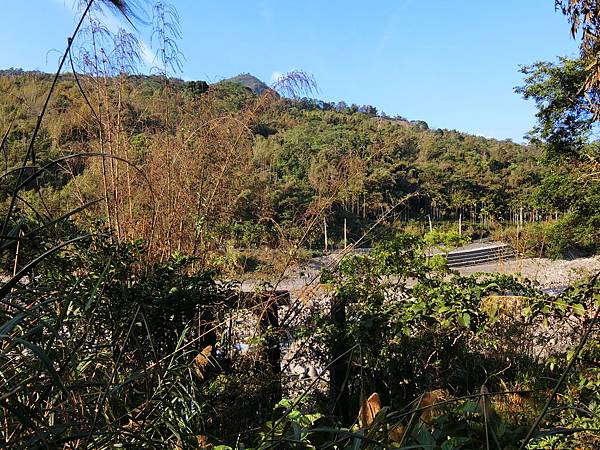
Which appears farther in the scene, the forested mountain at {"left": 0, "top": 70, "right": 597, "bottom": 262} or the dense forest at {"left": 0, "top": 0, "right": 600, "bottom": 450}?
the forested mountain at {"left": 0, "top": 70, "right": 597, "bottom": 262}

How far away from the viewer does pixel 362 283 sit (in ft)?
9.94

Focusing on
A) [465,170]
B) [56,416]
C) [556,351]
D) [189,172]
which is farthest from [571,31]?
[465,170]

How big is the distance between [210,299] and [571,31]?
5.00 meters

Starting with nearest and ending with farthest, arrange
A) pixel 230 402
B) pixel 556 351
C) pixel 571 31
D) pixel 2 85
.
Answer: pixel 230 402
pixel 556 351
pixel 571 31
pixel 2 85

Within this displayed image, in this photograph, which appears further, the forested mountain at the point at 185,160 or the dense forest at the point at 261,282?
the forested mountain at the point at 185,160

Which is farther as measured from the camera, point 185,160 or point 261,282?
point 185,160

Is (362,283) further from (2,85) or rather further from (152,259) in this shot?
(2,85)

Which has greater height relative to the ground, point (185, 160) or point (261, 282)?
point (185, 160)

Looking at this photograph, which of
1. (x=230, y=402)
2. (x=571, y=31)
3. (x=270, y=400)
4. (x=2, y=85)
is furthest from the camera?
(x=2, y=85)

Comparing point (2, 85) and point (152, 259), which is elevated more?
point (2, 85)

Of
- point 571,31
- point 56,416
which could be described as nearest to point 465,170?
point 571,31

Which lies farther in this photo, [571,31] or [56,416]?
[571,31]

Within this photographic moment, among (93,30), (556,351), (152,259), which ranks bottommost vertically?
(556,351)

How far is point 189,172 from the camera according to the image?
134 inches
